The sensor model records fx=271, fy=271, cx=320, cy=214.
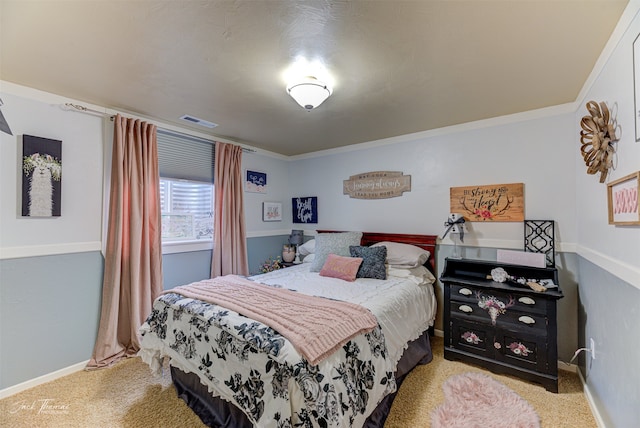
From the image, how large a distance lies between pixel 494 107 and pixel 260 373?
2824 millimetres

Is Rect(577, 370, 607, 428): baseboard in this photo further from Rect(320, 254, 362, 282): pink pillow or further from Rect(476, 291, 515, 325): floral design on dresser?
Rect(320, 254, 362, 282): pink pillow

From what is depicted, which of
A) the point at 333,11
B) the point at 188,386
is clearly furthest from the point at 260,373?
the point at 333,11

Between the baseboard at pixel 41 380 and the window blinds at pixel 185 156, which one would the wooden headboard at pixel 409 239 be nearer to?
the window blinds at pixel 185 156

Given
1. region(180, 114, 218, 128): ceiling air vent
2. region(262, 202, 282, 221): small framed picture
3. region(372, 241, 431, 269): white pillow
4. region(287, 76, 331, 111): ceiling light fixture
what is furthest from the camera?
region(262, 202, 282, 221): small framed picture

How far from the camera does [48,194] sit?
221 cm

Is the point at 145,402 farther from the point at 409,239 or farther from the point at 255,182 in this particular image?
the point at 409,239

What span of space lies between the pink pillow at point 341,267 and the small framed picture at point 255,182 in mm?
1668

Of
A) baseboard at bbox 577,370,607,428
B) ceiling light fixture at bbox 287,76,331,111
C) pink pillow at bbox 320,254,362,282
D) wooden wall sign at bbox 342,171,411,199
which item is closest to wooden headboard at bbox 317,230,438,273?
wooden wall sign at bbox 342,171,411,199

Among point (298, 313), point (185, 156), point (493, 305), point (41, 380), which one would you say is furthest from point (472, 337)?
point (41, 380)

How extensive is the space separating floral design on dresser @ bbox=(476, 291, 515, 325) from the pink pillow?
1111mm

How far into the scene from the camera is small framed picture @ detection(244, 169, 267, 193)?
3801mm

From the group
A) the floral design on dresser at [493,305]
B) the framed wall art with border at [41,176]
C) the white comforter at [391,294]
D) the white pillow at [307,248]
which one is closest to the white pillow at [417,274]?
the white comforter at [391,294]

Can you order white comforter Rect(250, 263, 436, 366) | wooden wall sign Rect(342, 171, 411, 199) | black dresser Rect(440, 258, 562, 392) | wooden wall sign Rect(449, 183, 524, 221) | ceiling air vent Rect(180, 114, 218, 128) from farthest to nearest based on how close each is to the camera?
wooden wall sign Rect(342, 171, 411, 199) < ceiling air vent Rect(180, 114, 218, 128) < wooden wall sign Rect(449, 183, 524, 221) < black dresser Rect(440, 258, 562, 392) < white comforter Rect(250, 263, 436, 366)

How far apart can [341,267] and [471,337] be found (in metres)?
1.30
